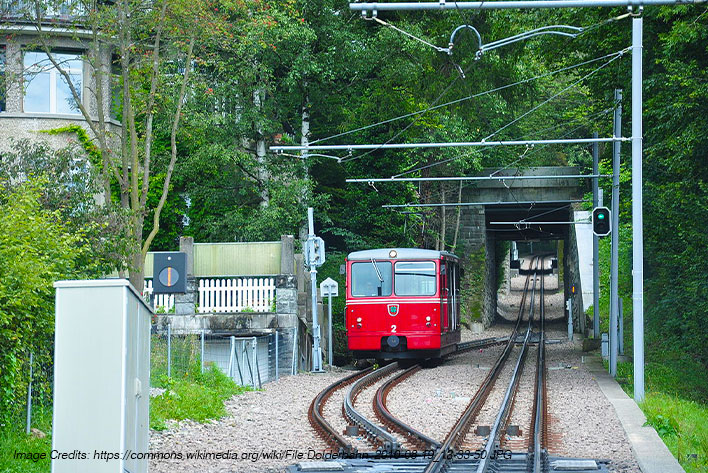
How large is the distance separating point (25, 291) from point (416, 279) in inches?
611

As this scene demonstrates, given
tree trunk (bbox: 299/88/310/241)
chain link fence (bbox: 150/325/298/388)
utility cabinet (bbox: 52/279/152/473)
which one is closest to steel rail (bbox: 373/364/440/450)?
chain link fence (bbox: 150/325/298/388)

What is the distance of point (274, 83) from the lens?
32906 mm

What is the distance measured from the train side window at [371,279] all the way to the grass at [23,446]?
543 inches

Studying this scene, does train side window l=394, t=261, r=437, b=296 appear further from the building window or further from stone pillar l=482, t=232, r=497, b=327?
stone pillar l=482, t=232, r=497, b=327

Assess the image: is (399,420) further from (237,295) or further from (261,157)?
(261,157)

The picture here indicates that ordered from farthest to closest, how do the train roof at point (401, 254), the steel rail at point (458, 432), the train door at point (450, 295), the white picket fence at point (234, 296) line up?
1. the train door at point (450, 295)
2. the train roof at point (401, 254)
3. the white picket fence at point (234, 296)
4. the steel rail at point (458, 432)

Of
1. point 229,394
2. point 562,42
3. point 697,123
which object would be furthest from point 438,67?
point 229,394

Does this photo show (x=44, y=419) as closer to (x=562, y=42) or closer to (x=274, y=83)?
(x=562, y=42)

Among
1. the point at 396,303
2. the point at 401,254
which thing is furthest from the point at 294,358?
the point at 401,254

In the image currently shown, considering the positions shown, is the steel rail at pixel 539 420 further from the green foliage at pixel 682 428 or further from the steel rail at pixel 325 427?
the steel rail at pixel 325 427

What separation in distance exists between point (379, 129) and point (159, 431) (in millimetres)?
23014

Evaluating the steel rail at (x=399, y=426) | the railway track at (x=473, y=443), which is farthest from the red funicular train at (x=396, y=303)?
the steel rail at (x=399, y=426)

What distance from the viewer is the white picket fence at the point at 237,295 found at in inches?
985

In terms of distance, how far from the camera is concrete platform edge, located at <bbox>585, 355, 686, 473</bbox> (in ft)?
33.4
